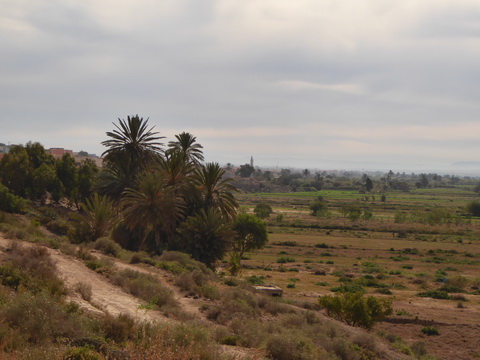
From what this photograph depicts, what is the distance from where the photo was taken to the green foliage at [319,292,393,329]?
18.5m

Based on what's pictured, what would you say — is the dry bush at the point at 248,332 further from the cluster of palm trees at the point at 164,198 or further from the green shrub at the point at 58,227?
the green shrub at the point at 58,227

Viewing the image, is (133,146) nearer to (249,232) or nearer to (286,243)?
(249,232)

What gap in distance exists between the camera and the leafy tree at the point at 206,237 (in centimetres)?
2652

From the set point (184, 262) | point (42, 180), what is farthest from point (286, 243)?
point (184, 262)

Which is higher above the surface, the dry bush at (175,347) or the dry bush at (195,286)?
the dry bush at (175,347)

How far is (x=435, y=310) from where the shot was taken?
85.0 ft

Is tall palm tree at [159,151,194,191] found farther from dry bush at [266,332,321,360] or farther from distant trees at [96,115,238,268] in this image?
dry bush at [266,332,321,360]

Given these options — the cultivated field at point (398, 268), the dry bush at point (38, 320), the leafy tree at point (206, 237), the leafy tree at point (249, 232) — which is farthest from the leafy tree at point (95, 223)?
the leafy tree at point (249, 232)

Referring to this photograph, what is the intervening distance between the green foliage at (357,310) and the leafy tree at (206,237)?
374 inches

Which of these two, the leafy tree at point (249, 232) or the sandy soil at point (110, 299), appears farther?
the leafy tree at point (249, 232)

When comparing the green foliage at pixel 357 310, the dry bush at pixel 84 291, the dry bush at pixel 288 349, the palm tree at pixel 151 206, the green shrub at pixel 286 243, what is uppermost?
the palm tree at pixel 151 206

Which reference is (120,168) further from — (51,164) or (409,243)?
(409,243)

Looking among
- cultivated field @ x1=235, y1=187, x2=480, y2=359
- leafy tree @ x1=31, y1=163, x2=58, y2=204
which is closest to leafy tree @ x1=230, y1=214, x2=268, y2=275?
cultivated field @ x1=235, y1=187, x2=480, y2=359

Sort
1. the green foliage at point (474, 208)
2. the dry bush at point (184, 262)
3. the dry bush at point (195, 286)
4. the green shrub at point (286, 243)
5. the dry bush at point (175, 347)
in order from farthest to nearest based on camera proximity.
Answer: the green foliage at point (474, 208), the green shrub at point (286, 243), the dry bush at point (184, 262), the dry bush at point (195, 286), the dry bush at point (175, 347)
